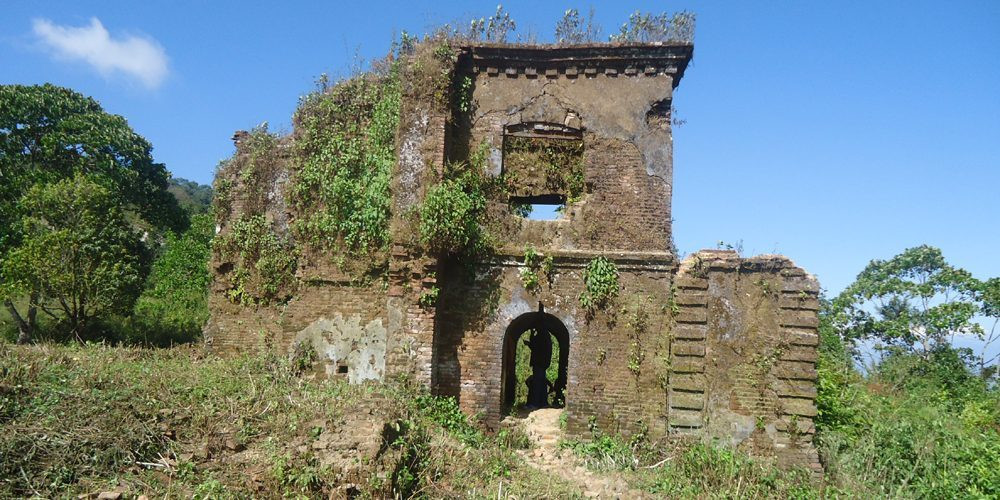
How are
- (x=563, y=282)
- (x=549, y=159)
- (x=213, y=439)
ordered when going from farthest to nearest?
(x=549, y=159)
(x=563, y=282)
(x=213, y=439)

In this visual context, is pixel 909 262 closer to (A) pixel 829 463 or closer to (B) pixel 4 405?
(A) pixel 829 463

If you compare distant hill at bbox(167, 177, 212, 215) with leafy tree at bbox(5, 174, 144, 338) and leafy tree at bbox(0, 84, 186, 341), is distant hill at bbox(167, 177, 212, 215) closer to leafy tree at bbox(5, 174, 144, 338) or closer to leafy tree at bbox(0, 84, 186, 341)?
leafy tree at bbox(0, 84, 186, 341)

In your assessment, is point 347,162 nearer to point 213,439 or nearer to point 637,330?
point 213,439

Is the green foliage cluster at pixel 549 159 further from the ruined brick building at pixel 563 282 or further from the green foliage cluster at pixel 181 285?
the green foliage cluster at pixel 181 285

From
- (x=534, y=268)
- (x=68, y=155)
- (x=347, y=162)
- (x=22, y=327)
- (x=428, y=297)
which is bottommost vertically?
(x=22, y=327)

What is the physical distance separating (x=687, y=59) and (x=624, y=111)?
4.53 ft

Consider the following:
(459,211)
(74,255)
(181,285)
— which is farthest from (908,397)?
(181,285)

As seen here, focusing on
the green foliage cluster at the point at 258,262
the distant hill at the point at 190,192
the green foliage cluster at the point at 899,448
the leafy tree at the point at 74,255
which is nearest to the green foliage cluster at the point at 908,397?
the green foliage cluster at the point at 899,448

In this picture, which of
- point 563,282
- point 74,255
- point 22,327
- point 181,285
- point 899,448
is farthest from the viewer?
point 181,285

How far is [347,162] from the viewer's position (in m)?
10.5

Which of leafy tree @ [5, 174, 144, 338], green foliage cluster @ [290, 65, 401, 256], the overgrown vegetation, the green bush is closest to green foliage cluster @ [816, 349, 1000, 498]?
the overgrown vegetation

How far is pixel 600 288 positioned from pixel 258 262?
610 centimetres

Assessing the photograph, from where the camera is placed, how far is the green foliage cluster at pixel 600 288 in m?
9.95

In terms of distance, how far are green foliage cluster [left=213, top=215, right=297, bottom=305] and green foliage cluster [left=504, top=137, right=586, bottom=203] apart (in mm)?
4309
